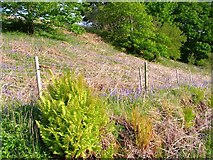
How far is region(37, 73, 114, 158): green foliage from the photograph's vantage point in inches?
127

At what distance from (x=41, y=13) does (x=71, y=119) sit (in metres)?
13.5

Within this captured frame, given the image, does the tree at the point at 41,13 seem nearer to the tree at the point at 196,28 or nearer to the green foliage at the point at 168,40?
the green foliage at the point at 168,40

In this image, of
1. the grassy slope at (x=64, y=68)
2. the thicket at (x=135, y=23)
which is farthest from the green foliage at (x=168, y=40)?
the grassy slope at (x=64, y=68)

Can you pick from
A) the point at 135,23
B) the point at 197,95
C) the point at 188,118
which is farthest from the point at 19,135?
the point at 135,23

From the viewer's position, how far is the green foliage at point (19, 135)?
323cm

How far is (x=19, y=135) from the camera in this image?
3369 millimetres

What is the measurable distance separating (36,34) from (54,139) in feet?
43.4

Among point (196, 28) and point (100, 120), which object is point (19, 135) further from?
point (196, 28)

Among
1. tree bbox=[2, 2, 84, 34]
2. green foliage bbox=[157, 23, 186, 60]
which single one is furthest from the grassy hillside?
green foliage bbox=[157, 23, 186, 60]

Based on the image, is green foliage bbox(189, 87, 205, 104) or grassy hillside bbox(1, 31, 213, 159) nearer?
grassy hillside bbox(1, 31, 213, 159)

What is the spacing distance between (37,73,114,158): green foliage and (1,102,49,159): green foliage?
0.17 m

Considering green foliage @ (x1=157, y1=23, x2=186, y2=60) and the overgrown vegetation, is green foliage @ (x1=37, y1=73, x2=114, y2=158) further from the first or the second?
green foliage @ (x1=157, y1=23, x2=186, y2=60)

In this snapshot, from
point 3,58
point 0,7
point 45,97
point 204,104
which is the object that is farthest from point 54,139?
point 0,7

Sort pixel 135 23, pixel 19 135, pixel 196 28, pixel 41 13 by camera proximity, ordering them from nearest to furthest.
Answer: pixel 19 135
pixel 41 13
pixel 135 23
pixel 196 28
